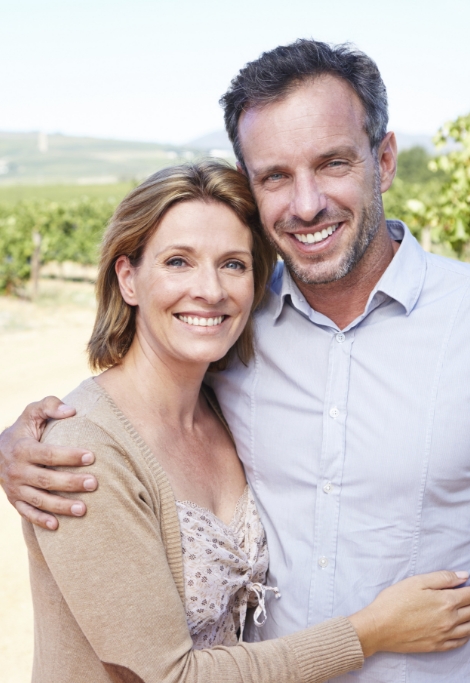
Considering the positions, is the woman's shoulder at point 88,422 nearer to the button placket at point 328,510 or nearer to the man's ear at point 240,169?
the button placket at point 328,510

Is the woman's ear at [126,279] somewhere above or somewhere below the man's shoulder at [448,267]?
below

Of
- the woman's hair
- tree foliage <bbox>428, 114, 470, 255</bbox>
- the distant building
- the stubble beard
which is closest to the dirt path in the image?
the woman's hair

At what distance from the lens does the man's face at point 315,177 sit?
7.12ft

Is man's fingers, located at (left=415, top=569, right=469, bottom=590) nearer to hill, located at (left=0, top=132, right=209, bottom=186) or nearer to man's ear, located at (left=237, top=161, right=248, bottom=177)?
man's ear, located at (left=237, top=161, right=248, bottom=177)

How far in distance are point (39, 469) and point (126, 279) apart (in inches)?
27.2

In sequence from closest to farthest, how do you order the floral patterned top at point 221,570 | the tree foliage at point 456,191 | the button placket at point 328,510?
the floral patterned top at point 221,570 → the button placket at point 328,510 → the tree foliage at point 456,191

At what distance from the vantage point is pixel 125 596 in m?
1.76

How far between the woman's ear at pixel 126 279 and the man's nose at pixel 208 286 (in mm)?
247

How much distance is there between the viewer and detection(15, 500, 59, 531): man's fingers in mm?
1772

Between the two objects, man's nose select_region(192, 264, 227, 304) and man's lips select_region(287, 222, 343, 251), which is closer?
man's nose select_region(192, 264, 227, 304)

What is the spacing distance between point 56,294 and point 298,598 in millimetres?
13850

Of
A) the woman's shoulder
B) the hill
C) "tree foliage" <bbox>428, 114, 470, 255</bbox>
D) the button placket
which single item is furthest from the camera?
the hill

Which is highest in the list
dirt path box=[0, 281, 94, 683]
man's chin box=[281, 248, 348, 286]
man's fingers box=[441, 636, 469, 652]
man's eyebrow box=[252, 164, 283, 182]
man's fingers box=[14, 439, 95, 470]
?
man's eyebrow box=[252, 164, 283, 182]

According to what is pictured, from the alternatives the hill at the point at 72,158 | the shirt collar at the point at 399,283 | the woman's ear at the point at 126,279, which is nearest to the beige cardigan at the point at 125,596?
the woman's ear at the point at 126,279
